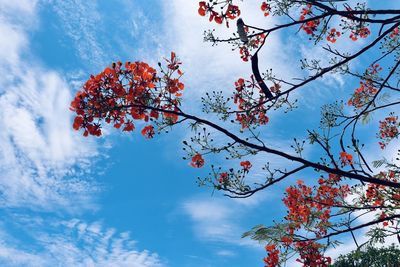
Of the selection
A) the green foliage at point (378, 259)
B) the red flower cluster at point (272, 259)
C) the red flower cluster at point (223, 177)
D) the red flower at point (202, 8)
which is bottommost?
the red flower cluster at point (272, 259)

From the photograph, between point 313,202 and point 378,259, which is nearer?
point 313,202

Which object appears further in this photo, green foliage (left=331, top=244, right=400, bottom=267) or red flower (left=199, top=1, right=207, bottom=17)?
green foliage (left=331, top=244, right=400, bottom=267)

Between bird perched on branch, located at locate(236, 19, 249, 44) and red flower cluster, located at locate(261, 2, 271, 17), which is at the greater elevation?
red flower cluster, located at locate(261, 2, 271, 17)

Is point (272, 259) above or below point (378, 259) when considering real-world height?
below

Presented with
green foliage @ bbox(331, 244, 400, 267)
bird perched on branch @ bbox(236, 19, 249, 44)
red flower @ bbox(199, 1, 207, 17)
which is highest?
green foliage @ bbox(331, 244, 400, 267)

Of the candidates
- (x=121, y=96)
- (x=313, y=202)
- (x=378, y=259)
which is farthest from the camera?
(x=378, y=259)

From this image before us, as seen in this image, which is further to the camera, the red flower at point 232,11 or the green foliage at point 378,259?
the green foliage at point 378,259

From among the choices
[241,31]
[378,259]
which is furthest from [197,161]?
[378,259]

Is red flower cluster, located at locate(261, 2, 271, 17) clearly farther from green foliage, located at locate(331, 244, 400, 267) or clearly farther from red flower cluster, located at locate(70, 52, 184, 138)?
green foliage, located at locate(331, 244, 400, 267)

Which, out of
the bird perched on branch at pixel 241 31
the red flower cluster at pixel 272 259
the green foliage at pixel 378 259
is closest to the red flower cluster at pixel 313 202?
the red flower cluster at pixel 272 259

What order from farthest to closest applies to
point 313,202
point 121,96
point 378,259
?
point 378,259 → point 313,202 → point 121,96

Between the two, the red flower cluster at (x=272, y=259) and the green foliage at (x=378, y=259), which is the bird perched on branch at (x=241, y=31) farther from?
the green foliage at (x=378, y=259)

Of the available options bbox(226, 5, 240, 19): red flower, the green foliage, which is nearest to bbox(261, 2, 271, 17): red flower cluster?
bbox(226, 5, 240, 19): red flower

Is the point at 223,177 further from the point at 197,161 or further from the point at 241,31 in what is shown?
the point at 241,31
